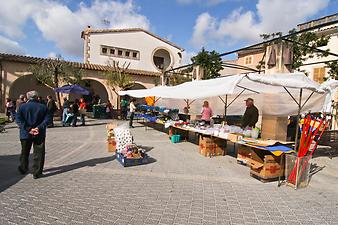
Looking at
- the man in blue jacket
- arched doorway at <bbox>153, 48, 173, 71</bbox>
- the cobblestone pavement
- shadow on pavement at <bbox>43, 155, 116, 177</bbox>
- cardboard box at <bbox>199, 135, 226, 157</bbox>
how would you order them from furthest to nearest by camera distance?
1. arched doorway at <bbox>153, 48, 173, 71</bbox>
2. cardboard box at <bbox>199, 135, 226, 157</bbox>
3. shadow on pavement at <bbox>43, 155, 116, 177</bbox>
4. the man in blue jacket
5. the cobblestone pavement

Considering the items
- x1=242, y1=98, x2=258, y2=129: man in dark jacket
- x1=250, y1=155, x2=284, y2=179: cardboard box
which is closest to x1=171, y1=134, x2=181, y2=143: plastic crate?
x1=242, y1=98, x2=258, y2=129: man in dark jacket

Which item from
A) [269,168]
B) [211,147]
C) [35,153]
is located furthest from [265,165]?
[35,153]

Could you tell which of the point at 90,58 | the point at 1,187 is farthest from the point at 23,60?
the point at 1,187

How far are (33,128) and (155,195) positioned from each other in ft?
8.81

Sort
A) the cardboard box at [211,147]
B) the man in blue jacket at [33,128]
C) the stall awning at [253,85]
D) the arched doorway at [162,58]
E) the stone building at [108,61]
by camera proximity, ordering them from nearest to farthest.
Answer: the man in blue jacket at [33,128] < the stall awning at [253,85] < the cardboard box at [211,147] < the stone building at [108,61] < the arched doorway at [162,58]

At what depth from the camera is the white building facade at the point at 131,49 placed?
23.7 metres

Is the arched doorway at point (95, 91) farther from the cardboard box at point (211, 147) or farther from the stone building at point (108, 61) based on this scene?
the cardboard box at point (211, 147)

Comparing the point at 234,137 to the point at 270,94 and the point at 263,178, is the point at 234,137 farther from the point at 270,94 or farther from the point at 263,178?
the point at 270,94

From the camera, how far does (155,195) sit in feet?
13.1

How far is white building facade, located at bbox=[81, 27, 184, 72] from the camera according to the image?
77.8ft

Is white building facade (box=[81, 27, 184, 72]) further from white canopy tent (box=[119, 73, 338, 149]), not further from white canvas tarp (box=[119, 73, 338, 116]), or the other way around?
white canopy tent (box=[119, 73, 338, 149])

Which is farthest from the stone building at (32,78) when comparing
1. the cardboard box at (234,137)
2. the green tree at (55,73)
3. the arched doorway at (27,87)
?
the cardboard box at (234,137)

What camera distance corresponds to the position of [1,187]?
13.4 ft

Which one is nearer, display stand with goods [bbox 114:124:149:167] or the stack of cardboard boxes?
the stack of cardboard boxes
